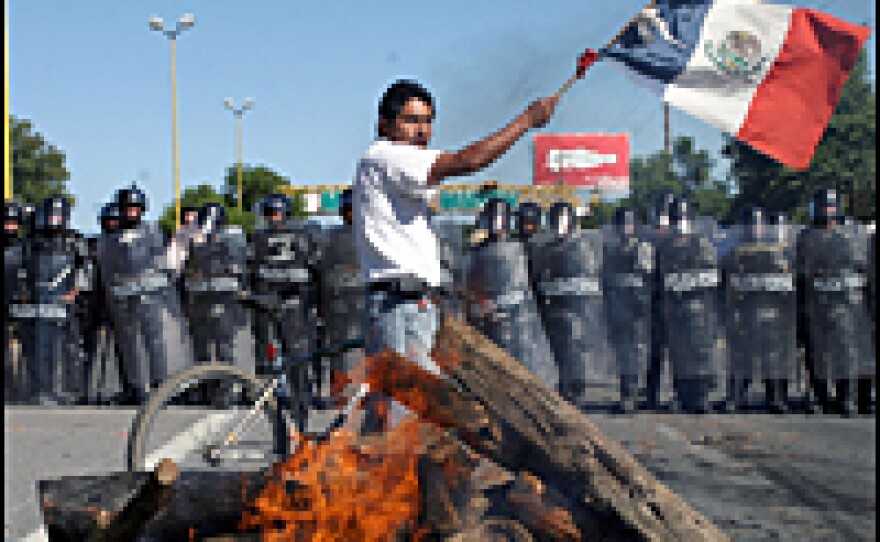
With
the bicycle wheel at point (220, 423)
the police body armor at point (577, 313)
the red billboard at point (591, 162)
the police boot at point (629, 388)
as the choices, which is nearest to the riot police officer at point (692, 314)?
the police boot at point (629, 388)

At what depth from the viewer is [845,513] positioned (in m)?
6.73

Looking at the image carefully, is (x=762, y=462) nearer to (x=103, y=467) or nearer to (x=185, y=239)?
(x=103, y=467)

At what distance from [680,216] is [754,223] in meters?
0.80

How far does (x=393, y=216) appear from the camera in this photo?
4.39 meters

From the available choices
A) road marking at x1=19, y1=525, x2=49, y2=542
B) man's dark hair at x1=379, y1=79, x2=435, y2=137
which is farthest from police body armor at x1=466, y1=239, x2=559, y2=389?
man's dark hair at x1=379, y1=79, x2=435, y2=137

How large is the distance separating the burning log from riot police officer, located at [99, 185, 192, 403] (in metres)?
8.83

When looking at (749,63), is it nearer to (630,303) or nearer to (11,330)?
(630,303)

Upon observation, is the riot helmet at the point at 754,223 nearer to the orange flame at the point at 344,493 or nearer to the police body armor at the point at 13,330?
the police body armor at the point at 13,330

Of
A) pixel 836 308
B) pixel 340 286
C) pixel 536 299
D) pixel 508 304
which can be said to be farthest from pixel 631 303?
pixel 340 286

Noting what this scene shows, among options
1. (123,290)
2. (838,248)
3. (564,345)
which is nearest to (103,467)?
(123,290)

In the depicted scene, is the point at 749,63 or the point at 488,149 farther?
the point at 749,63

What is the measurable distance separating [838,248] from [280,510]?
9089 millimetres

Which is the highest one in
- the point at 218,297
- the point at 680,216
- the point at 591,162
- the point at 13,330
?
the point at 591,162

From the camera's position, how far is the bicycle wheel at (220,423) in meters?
5.79
